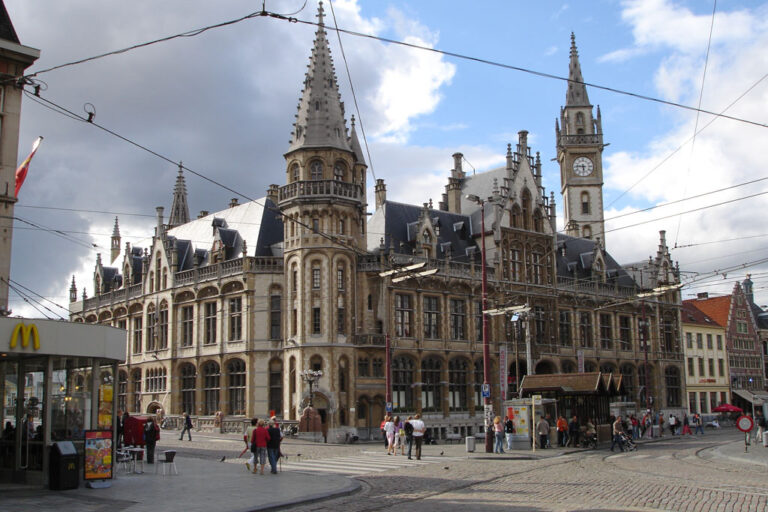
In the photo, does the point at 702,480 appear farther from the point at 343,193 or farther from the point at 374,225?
the point at 374,225

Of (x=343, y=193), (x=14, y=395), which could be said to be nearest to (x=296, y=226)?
(x=343, y=193)

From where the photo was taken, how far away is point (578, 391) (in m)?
36.1

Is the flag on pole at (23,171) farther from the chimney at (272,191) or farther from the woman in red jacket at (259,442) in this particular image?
the chimney at (272,191)

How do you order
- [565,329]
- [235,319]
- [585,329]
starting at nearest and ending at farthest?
1. [235,319]
2. [565,329]
3. [585,329]

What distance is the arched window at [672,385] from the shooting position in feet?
232

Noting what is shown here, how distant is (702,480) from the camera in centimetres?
2061

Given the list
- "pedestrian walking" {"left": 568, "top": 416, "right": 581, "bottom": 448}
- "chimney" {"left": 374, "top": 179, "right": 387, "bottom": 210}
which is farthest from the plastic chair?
"chimney" {"left": 374, "top": 179, "right": 387, "bottom": 210}

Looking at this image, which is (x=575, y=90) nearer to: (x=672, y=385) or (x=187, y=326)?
(x=672, y=385)

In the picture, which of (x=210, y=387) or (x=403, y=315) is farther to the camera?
(x=210, y=387)

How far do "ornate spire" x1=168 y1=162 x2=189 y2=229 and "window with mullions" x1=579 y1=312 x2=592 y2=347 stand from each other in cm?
3870

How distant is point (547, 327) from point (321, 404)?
21.2 metres

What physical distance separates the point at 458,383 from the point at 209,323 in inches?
676

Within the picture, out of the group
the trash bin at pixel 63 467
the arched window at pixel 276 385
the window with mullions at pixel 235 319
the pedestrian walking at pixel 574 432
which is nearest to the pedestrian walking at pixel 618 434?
the pedestrian walking at pixel 574 432

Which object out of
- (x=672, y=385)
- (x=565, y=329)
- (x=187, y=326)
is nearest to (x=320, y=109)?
(x=187, y=326)
